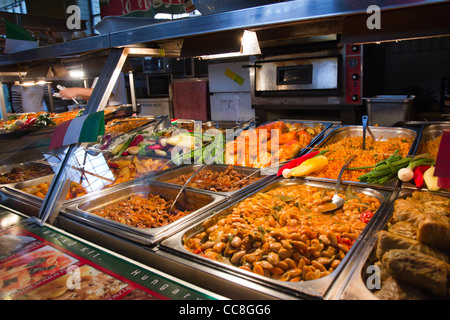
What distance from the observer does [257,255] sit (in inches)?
53.1

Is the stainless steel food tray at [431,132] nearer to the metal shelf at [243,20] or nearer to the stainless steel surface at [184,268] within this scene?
the metal shelf at [243,20]

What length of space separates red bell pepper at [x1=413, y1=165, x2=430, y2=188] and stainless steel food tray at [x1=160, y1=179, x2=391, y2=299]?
17cm

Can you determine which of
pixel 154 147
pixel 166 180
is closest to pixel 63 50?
pixel 166 180

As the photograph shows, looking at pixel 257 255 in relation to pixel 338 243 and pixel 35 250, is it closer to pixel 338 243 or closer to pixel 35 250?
pixel 338 243

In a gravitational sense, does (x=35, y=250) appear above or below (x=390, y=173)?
below

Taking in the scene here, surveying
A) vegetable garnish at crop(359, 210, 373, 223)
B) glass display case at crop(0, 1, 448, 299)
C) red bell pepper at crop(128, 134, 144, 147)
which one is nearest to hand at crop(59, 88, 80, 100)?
glass display case at crop(0, 1, 448, 299)

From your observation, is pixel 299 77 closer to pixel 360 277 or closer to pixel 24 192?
pixel 24 192

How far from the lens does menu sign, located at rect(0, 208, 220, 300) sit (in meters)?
1.13

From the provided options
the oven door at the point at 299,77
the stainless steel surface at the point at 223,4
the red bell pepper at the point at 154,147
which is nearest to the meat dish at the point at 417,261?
the stainless steel surface at the point at 223,4

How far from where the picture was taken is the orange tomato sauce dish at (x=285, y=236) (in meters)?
1.27

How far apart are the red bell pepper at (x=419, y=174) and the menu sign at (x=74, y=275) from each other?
138cm

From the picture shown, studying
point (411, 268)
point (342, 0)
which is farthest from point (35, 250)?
point (342, 0)
